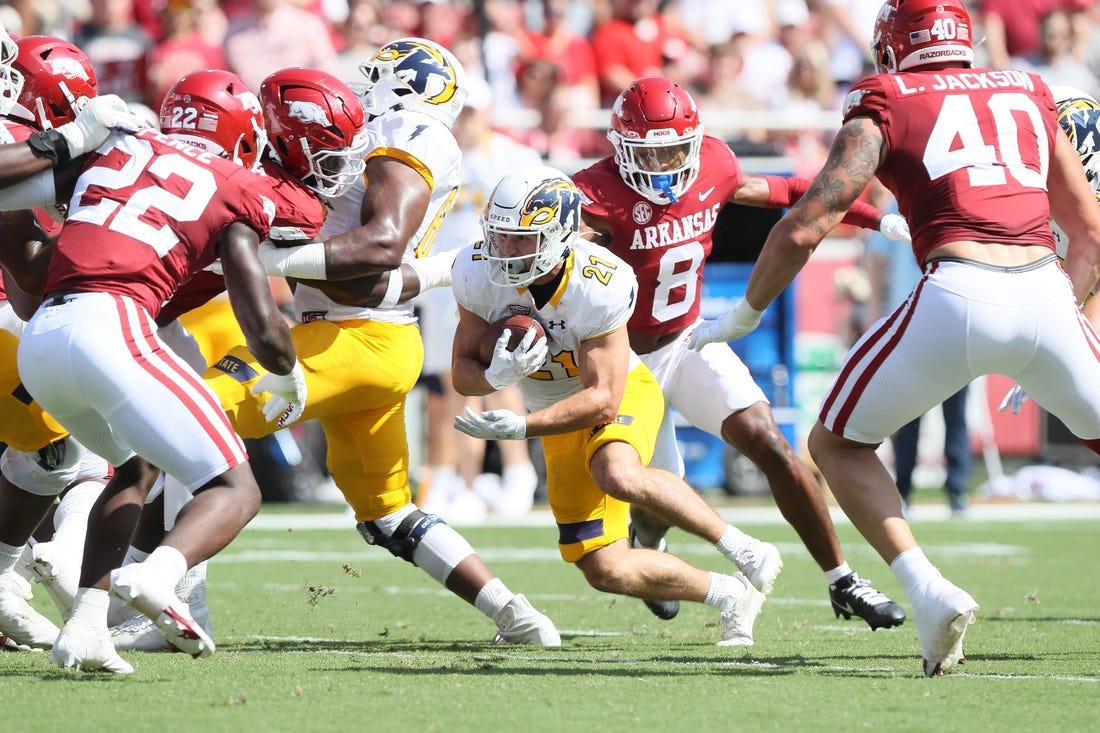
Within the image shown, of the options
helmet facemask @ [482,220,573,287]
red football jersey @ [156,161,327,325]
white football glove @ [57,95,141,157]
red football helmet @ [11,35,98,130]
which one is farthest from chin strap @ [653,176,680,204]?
white football glove @ [57,95,141,157]

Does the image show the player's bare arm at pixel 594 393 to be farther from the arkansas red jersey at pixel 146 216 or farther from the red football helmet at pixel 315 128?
the arkansas red jersey at pixel 146 216


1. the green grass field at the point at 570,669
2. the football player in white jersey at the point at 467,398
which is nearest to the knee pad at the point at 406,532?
the green grass field at the point at 570,669

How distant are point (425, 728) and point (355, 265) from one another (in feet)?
6.27

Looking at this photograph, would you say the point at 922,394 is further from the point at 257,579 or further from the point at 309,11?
the point at 309,11

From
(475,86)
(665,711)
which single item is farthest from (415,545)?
(475,86)

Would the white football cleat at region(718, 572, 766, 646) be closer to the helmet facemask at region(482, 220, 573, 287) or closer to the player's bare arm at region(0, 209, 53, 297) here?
the helmet facemask at region(482, 220, 573, 287)

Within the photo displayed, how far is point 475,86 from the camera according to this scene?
31.8 feet

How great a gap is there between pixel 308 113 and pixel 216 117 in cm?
46

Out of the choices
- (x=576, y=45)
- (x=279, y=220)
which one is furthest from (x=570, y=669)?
(x=576, y=45)

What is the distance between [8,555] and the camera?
4.86m

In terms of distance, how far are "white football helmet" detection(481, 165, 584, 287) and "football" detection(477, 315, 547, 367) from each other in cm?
12

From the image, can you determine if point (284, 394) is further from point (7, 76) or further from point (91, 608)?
point (7, 76)

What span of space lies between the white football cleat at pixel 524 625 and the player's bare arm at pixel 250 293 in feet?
4.45

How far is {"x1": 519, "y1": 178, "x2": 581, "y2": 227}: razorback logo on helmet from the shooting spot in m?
4.95
